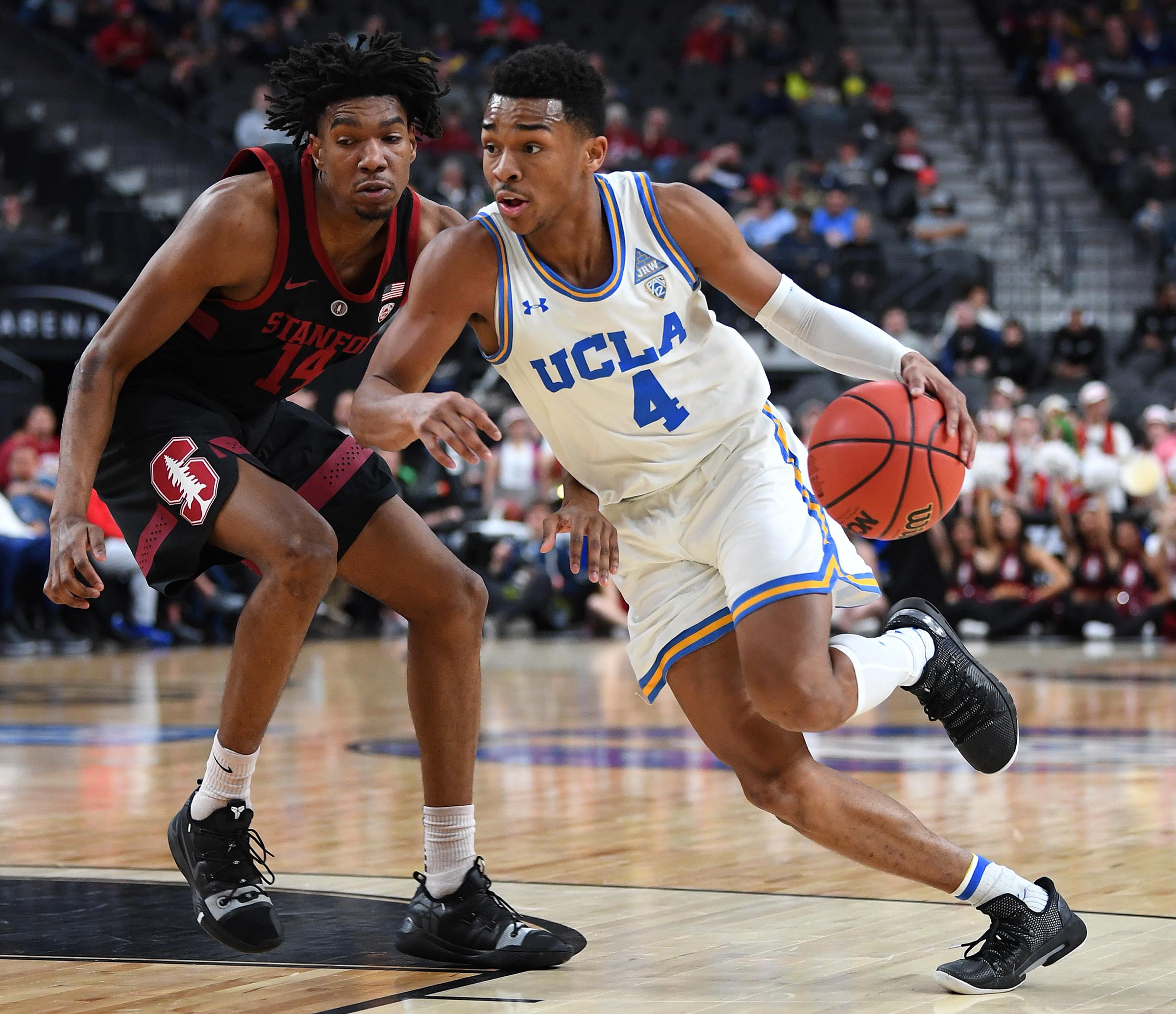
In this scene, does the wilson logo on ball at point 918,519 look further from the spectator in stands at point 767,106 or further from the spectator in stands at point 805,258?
the spectator in stands at point 767,106

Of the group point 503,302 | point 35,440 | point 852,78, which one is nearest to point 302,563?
point 503,302

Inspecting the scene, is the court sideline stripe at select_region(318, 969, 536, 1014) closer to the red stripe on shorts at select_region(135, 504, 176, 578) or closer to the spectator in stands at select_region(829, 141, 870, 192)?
the red stripe on shorts at select_region(135, 504, 176, 578)

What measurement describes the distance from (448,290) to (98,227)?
12.6m

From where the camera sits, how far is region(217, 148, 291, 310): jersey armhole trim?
366 cm

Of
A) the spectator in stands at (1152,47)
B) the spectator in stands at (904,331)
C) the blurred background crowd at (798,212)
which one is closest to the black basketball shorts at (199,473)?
the blurred background crowd at (798,212)

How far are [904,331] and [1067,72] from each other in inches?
270

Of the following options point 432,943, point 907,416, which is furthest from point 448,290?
point 432,943

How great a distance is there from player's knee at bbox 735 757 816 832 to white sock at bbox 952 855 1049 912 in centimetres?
34

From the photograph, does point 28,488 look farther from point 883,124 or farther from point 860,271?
point 883,124

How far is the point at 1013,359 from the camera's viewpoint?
15.5 metres

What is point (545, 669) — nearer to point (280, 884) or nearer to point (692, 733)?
point (692, 733)

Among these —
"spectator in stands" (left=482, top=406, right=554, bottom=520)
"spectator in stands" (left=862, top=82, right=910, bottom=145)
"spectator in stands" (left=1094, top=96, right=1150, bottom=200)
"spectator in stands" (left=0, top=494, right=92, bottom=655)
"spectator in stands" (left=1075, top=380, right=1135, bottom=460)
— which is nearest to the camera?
"spectator in stands" (left=0, top=494, right=92, bottom=655)

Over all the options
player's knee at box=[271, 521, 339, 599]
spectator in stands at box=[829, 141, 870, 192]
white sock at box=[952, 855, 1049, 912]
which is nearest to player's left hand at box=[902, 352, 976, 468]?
white sock at box=[952, 855, 1049, 912]

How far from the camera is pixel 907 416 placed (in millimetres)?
3770
